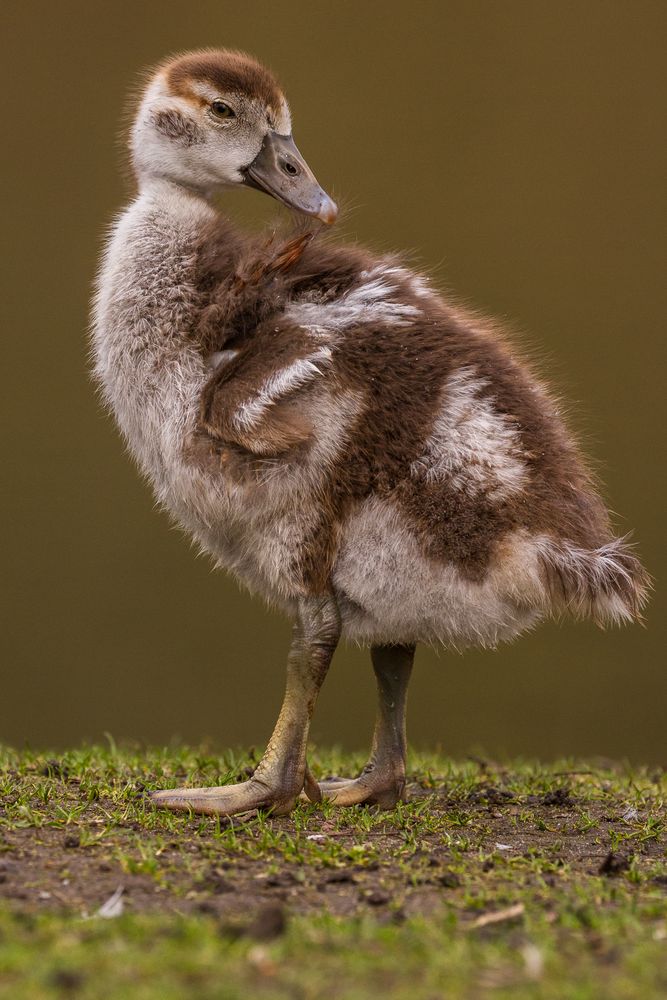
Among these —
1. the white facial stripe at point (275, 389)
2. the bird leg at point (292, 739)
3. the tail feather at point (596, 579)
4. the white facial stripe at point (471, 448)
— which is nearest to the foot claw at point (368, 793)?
the bird leg at point (292, 739)

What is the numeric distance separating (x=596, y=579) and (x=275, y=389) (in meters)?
0.75

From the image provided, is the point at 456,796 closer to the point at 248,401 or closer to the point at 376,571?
the point at 376,571

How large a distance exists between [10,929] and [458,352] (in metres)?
1.43

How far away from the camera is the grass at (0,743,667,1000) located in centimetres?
164

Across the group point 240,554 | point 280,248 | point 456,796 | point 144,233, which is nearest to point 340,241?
point 280,248

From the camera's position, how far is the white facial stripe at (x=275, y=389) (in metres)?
2.53

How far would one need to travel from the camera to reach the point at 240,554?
2762mm

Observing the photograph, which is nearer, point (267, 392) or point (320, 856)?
point (320, 856)

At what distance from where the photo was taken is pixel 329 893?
2.12 metres

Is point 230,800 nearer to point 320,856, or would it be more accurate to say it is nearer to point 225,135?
point 320,856

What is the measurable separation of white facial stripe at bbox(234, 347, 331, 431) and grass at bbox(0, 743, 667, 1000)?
0.81 m

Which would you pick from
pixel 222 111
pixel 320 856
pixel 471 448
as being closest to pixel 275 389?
pixel 471 448

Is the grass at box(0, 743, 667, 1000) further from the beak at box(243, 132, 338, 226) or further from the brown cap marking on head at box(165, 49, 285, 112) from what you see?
the brown cap marking on head at box(165, 49, 285, 112)

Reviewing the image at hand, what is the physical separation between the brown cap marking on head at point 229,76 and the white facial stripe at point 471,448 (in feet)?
2.81
